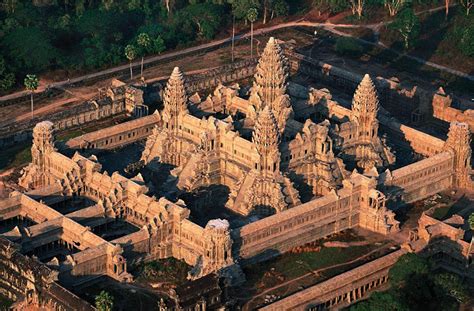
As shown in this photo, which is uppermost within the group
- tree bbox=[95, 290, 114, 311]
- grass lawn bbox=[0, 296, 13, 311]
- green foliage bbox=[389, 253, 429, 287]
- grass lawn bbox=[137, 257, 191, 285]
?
green foliage bbox=[389, 253, 429, 287]

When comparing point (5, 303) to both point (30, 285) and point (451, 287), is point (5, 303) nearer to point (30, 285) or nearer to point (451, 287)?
point (30, 285)

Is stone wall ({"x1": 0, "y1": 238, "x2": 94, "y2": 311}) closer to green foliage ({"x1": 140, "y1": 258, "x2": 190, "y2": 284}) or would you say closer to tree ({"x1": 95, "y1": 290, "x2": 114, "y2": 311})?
tree ({"x1": 95, "y1": 290, "x2": 114, "y2": 311})

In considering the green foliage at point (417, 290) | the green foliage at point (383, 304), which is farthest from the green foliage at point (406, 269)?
the green foliage at point (383, 304)

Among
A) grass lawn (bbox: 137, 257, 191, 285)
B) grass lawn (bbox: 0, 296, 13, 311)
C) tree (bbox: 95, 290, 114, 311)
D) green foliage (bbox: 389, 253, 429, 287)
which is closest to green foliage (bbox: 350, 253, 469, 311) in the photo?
green foliage (bbox: 389, 253, 429, 287)

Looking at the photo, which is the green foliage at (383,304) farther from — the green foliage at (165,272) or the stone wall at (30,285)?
the stone wall at (30,285)

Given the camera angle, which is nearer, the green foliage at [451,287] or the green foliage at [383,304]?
the green foliage at [383,304]

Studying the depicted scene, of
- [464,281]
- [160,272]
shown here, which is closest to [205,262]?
[160,272]
